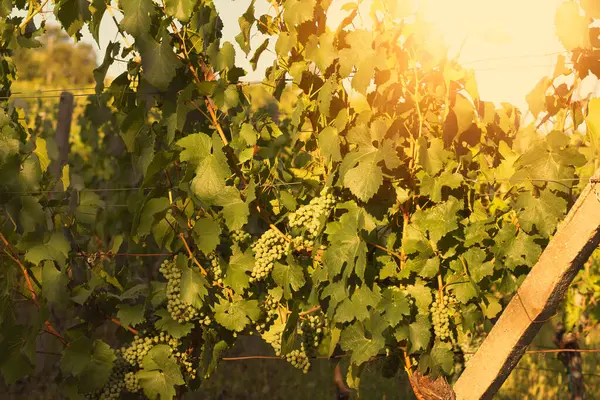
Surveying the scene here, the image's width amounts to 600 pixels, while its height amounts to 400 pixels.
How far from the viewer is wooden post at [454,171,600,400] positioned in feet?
9.44

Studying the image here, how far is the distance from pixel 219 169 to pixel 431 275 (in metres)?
0.99

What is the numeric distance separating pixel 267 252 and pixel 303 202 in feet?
1.07

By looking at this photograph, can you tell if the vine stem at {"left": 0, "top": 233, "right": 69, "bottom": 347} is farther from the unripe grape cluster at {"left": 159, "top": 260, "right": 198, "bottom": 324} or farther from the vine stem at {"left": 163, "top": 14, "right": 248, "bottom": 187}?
the vine stem at {"left": 163, "top": 14, "right": 248, "bottom": 187}

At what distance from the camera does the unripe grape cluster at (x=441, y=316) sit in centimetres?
319

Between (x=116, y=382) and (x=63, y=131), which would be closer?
(x=116, y=382)

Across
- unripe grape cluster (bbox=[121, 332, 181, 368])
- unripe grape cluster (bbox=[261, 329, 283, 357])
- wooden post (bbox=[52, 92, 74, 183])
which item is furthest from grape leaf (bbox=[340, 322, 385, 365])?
wooden post (bbox=[52, 92, 74, 183])

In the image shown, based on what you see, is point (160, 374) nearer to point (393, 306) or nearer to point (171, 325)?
point (171, 325)

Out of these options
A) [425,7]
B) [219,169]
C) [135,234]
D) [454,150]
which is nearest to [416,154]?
[454,150]

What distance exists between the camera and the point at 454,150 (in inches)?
126

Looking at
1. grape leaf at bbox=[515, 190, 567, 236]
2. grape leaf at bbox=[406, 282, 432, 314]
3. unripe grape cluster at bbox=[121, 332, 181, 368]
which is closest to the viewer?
grape leaf at bbox=[515, 190, 567, 236]

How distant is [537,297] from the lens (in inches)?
119

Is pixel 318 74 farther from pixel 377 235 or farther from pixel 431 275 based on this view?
pixel 431 275

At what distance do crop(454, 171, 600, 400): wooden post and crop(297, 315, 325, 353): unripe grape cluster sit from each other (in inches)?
25.7

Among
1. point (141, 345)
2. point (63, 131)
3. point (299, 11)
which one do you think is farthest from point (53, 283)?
point (63, 131)
